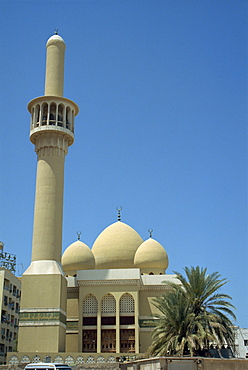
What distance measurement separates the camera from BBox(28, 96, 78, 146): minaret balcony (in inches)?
1271

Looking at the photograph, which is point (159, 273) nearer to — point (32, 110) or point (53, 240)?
point (53, 240)

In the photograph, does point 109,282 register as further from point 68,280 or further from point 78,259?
point 78,259

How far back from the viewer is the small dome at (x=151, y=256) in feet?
115

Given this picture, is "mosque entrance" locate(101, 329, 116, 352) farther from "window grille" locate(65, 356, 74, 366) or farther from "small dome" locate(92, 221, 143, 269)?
"small dome" locate(92, 221, 143, 269)

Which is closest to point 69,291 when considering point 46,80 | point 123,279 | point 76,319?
point 76,319

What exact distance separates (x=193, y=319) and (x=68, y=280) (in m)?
13.3

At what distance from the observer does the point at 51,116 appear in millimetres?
33094

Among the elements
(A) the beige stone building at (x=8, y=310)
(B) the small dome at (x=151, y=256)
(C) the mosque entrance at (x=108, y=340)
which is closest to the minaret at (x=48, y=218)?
(C) the mosque entrance at (x=108, y=340)

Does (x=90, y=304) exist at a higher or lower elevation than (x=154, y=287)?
lower

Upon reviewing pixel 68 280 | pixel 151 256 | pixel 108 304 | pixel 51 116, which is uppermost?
pixel 51 116

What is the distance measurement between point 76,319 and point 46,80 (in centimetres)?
1657

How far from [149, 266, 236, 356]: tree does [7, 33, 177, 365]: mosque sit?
20.7 feet

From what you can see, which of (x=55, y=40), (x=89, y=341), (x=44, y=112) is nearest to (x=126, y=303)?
(x=89, y=341)

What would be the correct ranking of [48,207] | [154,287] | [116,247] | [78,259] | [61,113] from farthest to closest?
[116,247], [78,259], [154,287], [61,113], [48,207]
